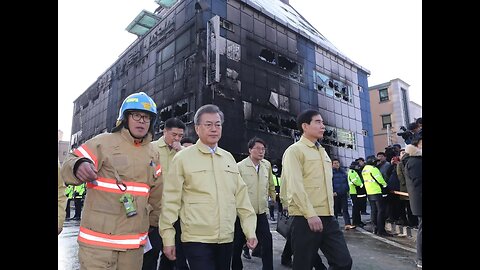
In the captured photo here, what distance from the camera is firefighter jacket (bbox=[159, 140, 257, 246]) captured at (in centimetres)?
258

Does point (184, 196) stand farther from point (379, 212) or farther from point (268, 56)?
point (268, 56)

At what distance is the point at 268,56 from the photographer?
20.8 meters

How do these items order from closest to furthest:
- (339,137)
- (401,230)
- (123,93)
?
(401,230)
(339,137)
(123,93)

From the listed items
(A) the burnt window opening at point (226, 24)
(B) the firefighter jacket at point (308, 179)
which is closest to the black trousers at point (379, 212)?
(B) the firefighter jacket at point (308, 179)

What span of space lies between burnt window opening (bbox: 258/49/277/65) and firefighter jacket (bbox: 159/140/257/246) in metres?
18.0

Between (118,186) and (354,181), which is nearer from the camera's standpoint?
(118,186)

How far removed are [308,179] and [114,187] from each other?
1870 mm

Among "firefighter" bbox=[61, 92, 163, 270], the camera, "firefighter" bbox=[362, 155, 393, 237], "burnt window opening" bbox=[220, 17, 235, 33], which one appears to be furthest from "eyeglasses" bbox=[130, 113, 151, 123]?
"burnt window opening" bbox=[220, 17, 235, 33]

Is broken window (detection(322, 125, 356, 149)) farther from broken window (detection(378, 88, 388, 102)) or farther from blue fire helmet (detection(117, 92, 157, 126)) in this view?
blue fire helmet (detection(117, 92, 157, 126))

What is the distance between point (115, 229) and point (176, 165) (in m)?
0.69

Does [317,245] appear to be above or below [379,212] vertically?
above

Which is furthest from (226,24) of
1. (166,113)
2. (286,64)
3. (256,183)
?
(256,183)

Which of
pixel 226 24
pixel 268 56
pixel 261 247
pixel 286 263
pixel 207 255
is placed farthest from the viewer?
pixel 268 56
